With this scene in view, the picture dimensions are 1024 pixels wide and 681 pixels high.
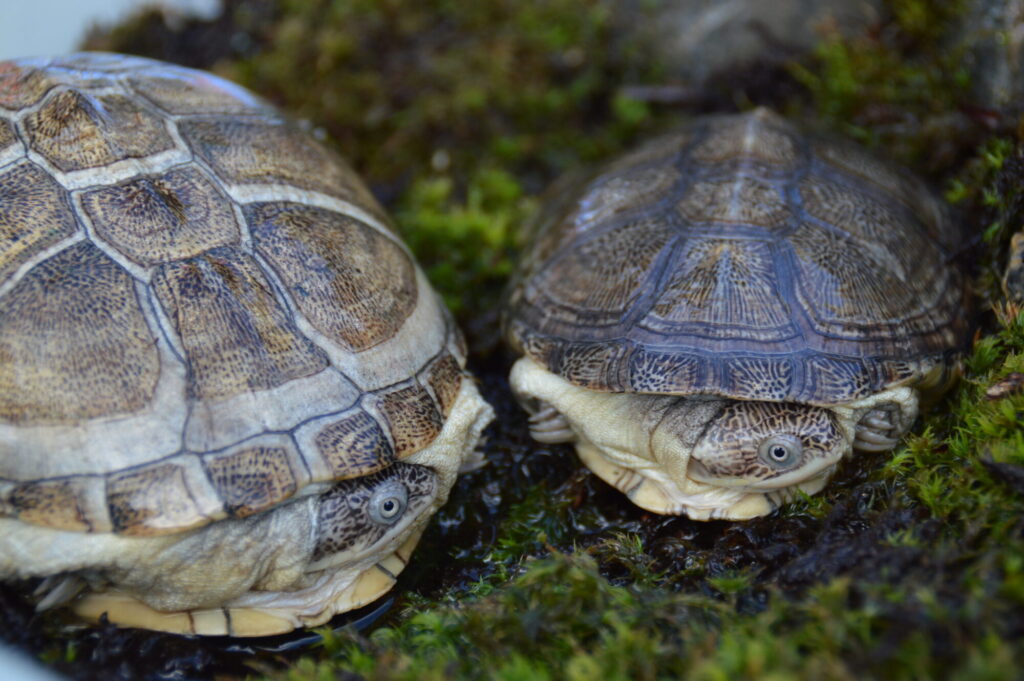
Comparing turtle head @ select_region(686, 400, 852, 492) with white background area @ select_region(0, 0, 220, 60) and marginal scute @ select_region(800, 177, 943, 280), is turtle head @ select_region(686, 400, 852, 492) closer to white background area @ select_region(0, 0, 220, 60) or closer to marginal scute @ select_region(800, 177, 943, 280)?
marginal scute @ select_region(800, 177, 943, 280)

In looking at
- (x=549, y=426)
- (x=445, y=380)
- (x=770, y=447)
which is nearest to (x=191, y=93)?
(x=445, y=380)

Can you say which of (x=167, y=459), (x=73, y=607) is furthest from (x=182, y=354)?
(x=73, y=607)

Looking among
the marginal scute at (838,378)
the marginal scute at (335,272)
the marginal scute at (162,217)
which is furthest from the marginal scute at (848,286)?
the marginal scute at (162,217)

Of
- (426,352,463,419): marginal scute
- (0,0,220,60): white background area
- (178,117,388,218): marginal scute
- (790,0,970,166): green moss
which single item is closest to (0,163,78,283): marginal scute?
(178,117,388,218): marginal scute

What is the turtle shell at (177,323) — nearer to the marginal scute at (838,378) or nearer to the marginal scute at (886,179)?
the marginal scute at (838,378)

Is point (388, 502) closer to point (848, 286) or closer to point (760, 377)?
point (760, 377)
